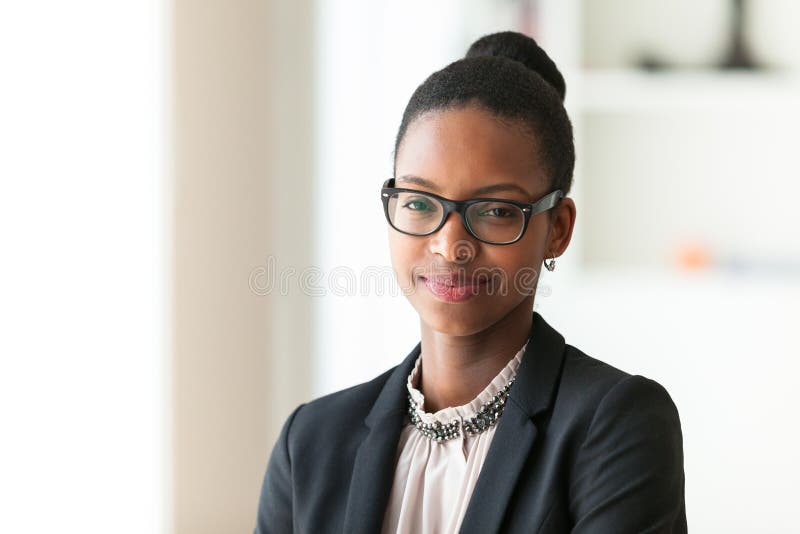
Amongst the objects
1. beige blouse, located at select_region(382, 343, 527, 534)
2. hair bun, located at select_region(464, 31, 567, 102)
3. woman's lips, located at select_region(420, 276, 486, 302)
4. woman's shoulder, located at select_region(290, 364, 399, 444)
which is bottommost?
beige blouse, located at select_region(382, 343, 527, 534)

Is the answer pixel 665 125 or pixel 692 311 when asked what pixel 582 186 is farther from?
pixel 692 311

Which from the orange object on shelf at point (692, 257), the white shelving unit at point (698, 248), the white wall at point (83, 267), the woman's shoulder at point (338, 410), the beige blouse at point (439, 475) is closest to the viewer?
the beige blouse at point (439, 475)

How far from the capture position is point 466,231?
3.23ft

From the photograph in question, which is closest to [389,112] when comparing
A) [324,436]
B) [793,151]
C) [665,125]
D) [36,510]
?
[665,125]

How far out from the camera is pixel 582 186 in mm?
3014

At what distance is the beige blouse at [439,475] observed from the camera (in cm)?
103

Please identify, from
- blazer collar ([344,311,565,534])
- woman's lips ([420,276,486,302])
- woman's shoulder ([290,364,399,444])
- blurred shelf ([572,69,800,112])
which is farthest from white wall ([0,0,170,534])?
blurred shelf ([572,69,800,112])

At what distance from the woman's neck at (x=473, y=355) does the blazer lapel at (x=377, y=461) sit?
0.05 m

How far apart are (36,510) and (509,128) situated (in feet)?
4.37

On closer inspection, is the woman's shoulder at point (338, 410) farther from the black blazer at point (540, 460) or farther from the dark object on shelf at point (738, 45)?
the dark object on shelf at point (738, 45)

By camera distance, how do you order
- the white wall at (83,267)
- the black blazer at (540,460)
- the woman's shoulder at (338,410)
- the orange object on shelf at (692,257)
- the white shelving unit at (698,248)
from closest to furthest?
the black blazer at (540,460) → the woman's shoulder at (338,410) → the white wall at (83,267) → the white shelving unit at (698,248) → the orange object on shelf at (692,257)

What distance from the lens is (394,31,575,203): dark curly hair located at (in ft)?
3.31

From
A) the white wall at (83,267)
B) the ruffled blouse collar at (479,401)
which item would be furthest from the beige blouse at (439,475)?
the white wall at (83,267)

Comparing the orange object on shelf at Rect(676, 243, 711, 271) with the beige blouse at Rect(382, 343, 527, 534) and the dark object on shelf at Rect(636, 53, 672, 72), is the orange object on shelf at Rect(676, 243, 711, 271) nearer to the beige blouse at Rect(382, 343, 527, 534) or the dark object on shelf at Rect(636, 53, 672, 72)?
the dark object on shelf at Rect(636, 53, 672, 72)
